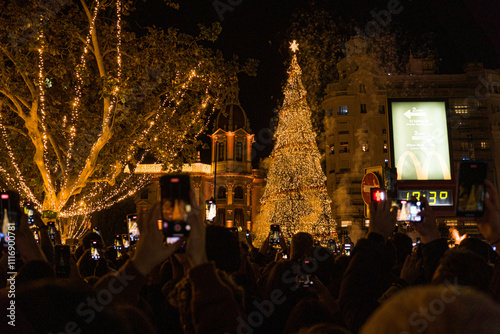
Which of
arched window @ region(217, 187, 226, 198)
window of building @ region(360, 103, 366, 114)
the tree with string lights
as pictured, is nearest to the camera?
the tree with string lights

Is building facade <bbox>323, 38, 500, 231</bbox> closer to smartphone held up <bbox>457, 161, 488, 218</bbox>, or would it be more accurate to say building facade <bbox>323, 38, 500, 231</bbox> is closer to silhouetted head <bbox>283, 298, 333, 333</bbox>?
smartphone held up <bbox>457, 161, 488, 218</bbox>

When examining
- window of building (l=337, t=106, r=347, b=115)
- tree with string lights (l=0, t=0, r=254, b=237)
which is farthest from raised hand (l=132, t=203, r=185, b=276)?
window of building (l=337, t=106, r=347, b=115)

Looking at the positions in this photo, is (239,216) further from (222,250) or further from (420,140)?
(222,250)

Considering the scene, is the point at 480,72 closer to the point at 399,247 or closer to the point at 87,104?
the point at 87,104

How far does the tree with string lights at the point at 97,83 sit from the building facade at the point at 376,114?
45150 millimetres

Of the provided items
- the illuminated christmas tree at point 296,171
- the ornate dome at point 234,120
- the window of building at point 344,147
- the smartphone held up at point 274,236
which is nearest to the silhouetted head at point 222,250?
the smartphone held up at point 274,236

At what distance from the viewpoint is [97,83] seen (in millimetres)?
15586

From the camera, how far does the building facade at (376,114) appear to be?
59562 mm

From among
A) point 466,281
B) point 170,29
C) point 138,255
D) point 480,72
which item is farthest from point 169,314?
point 480,72

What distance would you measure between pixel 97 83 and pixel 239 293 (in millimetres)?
14335

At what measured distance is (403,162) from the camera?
13.4 metres

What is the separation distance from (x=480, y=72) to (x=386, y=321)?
69.0m

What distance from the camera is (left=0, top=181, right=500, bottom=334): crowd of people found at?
51.3 inches

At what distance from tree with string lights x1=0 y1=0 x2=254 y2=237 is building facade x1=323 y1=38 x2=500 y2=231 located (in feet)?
148
